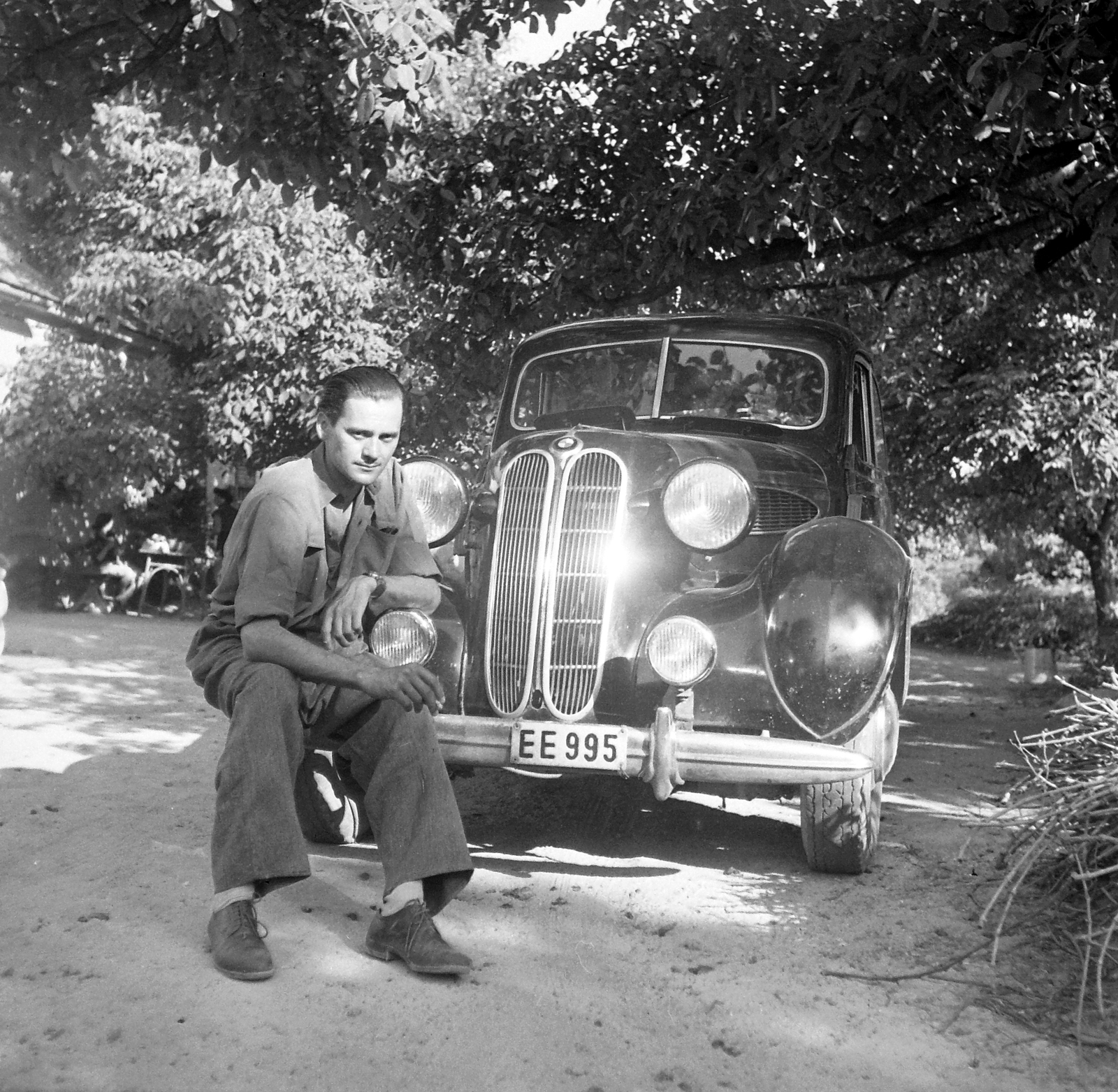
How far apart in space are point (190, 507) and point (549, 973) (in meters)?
18.6

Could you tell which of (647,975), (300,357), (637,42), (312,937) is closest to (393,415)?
(312,937)

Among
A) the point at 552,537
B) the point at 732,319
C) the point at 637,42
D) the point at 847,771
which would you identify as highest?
the point at 637,42

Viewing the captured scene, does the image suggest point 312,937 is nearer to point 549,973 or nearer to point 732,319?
point 549,973

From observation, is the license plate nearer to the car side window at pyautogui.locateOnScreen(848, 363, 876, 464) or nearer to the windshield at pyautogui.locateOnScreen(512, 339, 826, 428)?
the windshield at pyautogui.locateOnScreen(512, 339, 826, 428)

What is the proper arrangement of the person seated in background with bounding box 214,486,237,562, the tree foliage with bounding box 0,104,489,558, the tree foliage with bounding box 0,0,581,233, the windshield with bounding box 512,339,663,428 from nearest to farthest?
the windshield with bounding box 512,339,663,428, the tree foliage with bounding box 0,0,581,233, the tree foliage with bounding box 0,104,489,558, the person seated in background with bounding box 214,486,237,562

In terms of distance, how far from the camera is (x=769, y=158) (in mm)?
7234

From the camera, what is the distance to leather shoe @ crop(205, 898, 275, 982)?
10.1 ft

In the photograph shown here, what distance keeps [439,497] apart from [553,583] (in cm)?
72

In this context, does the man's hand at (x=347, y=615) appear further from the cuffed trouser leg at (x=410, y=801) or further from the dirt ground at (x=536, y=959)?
the dirt ground at (x=536, y=959)

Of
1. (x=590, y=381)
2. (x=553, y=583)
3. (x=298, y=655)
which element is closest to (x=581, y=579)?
(x=553, y=583)

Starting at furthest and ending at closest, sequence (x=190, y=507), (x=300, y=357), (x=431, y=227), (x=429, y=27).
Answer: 1. (x=190, y=507)
2. (x=300, y=357)
3. (x=431, y=227)
4. (x=429, y=27)

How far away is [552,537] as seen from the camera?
4422 millimetres

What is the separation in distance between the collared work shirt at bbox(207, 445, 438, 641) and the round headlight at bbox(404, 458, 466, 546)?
34.7 inches

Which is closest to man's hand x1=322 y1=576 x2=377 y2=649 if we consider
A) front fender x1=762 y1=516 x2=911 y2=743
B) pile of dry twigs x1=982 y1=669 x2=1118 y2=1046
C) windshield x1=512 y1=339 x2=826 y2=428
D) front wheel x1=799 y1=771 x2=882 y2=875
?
front fender x1=762 y1=516 x2=911 y2=743
